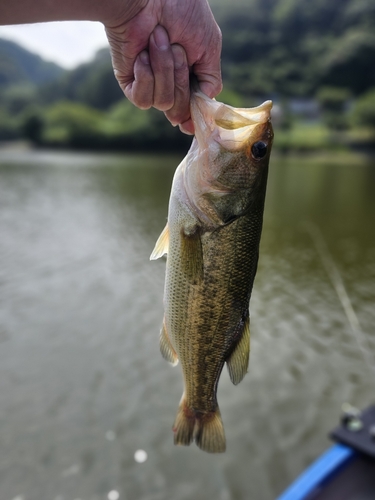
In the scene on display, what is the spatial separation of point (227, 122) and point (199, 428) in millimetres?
1576

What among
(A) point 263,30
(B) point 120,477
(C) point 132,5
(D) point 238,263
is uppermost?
(A) point 263,30

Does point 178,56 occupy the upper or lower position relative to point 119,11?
lower

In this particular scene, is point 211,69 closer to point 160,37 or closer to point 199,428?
point 160,37

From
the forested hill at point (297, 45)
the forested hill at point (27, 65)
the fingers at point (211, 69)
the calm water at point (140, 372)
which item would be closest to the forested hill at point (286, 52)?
the forested hill at point (297, 45)

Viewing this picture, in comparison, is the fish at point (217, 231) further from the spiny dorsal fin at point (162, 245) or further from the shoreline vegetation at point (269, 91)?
the shoreline vegetation at point (269, 91)

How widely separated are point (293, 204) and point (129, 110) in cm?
6898

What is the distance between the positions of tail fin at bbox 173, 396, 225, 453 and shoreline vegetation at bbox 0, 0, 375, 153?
61.4 m

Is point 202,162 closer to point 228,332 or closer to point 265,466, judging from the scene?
point 228,332

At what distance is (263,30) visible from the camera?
4473 inches

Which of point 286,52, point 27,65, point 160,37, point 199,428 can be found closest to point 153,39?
point 160,37

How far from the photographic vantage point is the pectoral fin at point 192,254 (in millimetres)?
2094

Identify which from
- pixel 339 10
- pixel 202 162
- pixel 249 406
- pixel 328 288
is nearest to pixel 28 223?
pixel 328 288

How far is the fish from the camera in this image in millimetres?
2027

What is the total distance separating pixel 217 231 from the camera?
2.11 meters
